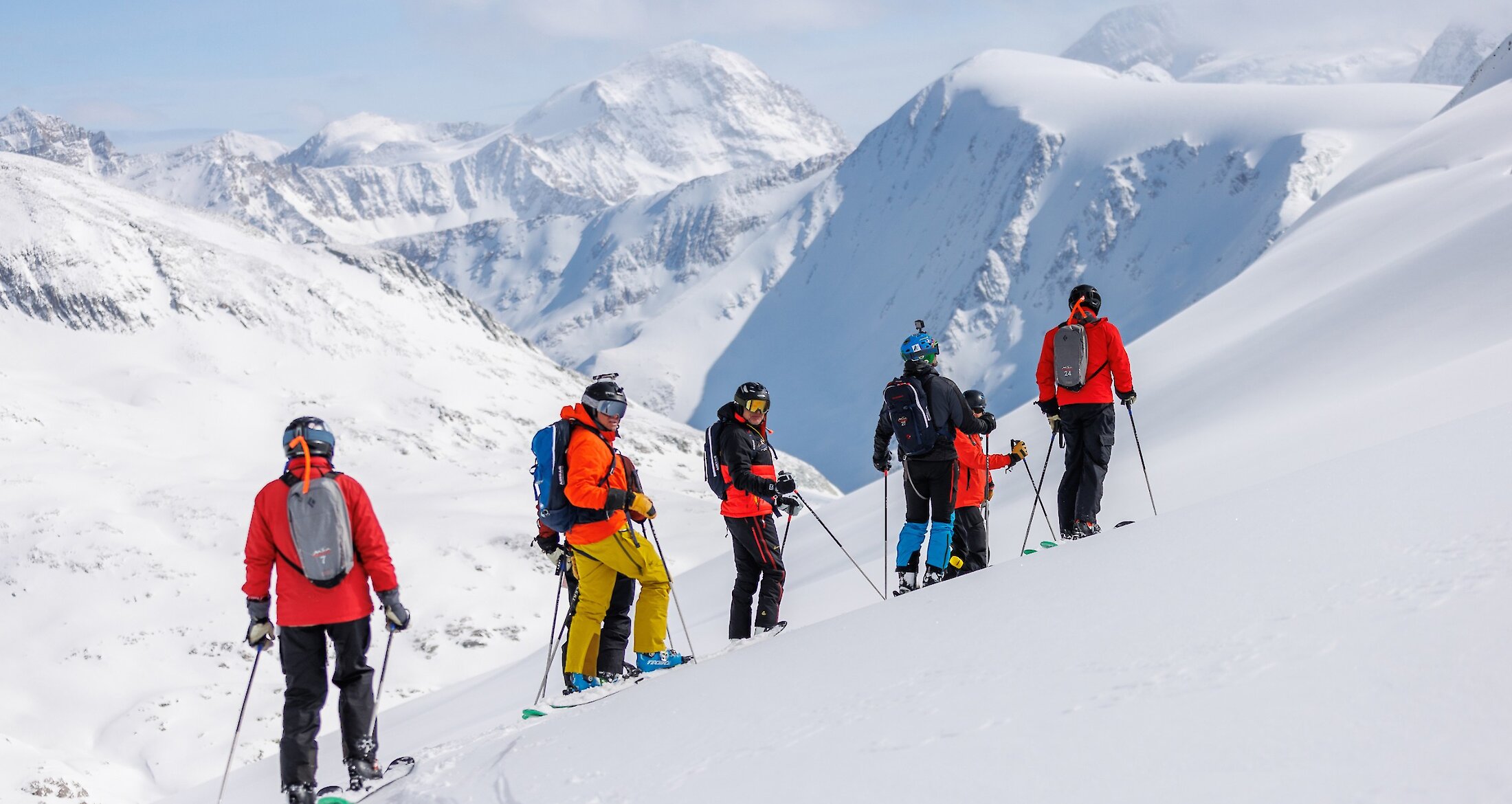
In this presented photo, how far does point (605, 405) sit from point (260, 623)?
8.52 feet

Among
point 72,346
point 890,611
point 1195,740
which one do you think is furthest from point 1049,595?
point 72,346

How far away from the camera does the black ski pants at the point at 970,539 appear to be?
945cm

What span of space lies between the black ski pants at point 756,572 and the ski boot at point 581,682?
54.6 inches

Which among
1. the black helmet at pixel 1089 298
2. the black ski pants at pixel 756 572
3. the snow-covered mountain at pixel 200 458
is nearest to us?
the black ski pants at pixel 756 572

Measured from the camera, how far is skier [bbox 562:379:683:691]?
7.34 m

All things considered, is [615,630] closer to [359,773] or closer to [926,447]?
[359,773]

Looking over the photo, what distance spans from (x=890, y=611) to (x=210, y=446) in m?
67.5

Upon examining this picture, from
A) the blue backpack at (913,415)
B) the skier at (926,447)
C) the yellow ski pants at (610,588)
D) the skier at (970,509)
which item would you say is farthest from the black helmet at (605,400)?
the skier at (970,509)

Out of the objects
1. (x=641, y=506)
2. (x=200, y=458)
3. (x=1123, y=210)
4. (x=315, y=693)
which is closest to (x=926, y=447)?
(x=641, y=506)

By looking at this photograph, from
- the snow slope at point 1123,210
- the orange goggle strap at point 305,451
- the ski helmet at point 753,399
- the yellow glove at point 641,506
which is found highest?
the snow slope at point 1123,210

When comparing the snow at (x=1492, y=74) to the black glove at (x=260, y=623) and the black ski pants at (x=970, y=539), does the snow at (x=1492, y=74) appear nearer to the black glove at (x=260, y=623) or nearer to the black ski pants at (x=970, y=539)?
the black ski pants at (x=970, y=539)

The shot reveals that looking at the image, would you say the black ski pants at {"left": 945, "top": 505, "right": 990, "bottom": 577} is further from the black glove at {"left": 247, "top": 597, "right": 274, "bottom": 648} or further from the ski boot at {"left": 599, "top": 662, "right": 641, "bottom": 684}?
the black glove at {"left": 247, "top": 597, "right": 274, "bottom": 648}

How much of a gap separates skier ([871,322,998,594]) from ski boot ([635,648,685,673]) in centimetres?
209

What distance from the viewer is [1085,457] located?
903 cm
